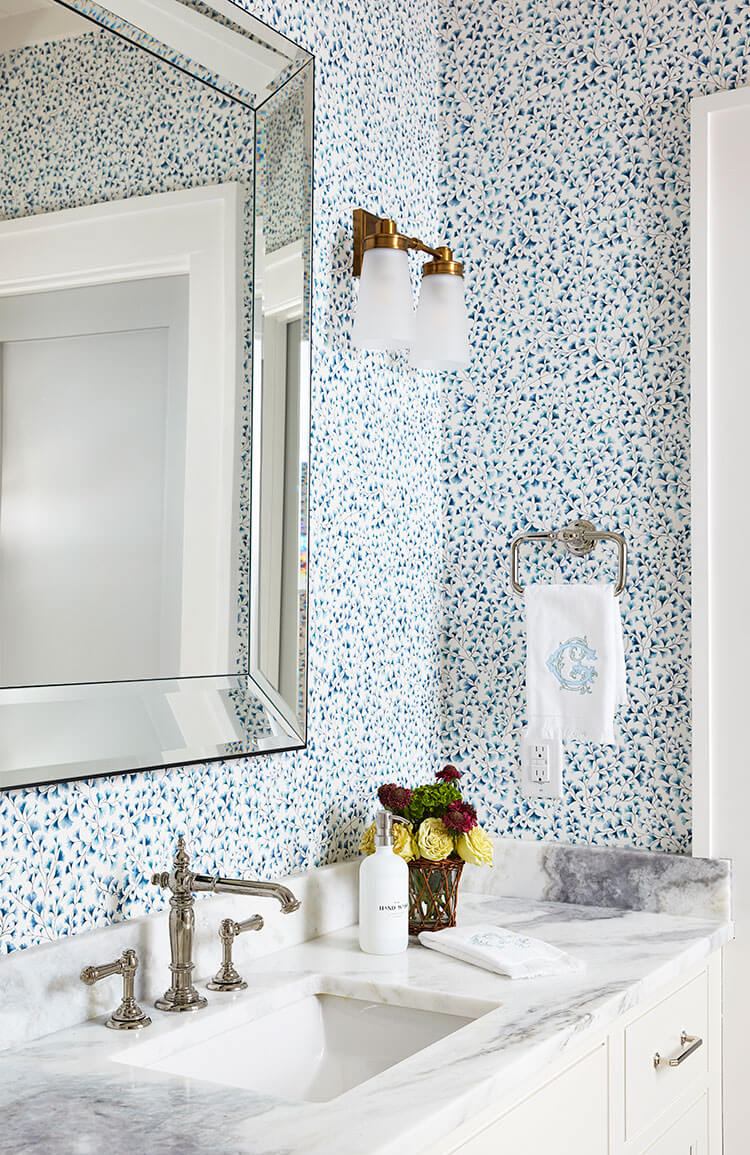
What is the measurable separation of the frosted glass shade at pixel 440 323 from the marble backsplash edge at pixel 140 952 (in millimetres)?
881

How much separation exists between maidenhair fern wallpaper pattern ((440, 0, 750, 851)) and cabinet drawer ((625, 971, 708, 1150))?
1.02 ft

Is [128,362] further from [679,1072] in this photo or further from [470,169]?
[679,1072]

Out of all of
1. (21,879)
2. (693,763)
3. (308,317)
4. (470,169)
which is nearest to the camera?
(21,879)

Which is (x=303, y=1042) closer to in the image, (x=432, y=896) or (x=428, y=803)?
(x=432, y=896)

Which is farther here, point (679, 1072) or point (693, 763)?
point (693, 763)

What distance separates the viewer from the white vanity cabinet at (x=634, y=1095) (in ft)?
4.23

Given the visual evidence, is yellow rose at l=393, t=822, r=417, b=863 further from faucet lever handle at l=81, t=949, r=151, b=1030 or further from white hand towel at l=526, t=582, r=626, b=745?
faucet lever handle at l=81, t=949, r=151, b=1030

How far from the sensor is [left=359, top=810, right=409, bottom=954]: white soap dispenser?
1706mm

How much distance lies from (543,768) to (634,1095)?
62 centimetres

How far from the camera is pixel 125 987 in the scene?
1.36m

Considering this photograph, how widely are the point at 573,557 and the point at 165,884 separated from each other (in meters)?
1.02

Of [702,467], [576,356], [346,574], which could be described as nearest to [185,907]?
[346,574]

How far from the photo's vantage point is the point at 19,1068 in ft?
3.96

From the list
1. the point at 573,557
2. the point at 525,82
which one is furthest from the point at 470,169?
the point at 573,557
